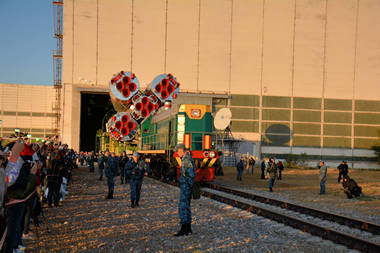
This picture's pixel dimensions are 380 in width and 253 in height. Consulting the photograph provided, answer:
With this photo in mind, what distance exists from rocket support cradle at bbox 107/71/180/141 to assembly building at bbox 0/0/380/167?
26.6 m

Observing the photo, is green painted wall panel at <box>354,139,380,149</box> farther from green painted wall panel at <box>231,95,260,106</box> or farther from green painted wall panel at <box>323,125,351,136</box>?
green painted wall panel at <box>231,95,260,106</box>

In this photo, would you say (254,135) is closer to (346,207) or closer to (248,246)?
(346,207)

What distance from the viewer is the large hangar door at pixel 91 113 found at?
4881 cm

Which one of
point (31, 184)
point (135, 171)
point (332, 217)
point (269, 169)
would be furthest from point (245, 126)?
point (31, 184)

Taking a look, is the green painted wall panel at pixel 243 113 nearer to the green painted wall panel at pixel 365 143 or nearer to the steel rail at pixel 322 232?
the green painted wall panel at pixel 365 143

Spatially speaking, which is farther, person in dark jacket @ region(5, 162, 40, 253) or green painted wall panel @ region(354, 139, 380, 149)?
green painted wall panel @ region(354, 139, 380, 149)

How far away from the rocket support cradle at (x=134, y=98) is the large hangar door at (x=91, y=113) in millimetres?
25564

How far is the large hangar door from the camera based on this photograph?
1922 inches

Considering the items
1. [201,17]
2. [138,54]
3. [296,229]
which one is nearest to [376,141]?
[201,17]

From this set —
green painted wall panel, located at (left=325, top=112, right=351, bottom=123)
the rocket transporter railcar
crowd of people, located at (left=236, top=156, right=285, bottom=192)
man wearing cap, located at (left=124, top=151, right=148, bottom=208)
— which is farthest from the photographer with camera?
green painted wall panel, located at (left=325, top=112, right=351, bottom=123)

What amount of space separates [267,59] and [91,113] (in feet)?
79.9

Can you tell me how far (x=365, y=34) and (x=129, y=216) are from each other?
4558cm

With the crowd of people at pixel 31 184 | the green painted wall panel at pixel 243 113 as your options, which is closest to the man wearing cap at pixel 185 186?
the crowd of people at pixel 31 184

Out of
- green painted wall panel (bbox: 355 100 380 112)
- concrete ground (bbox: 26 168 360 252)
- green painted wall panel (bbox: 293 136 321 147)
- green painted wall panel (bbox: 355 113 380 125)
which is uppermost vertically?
green painted wall panel (bbox: 355 100 380 112)
